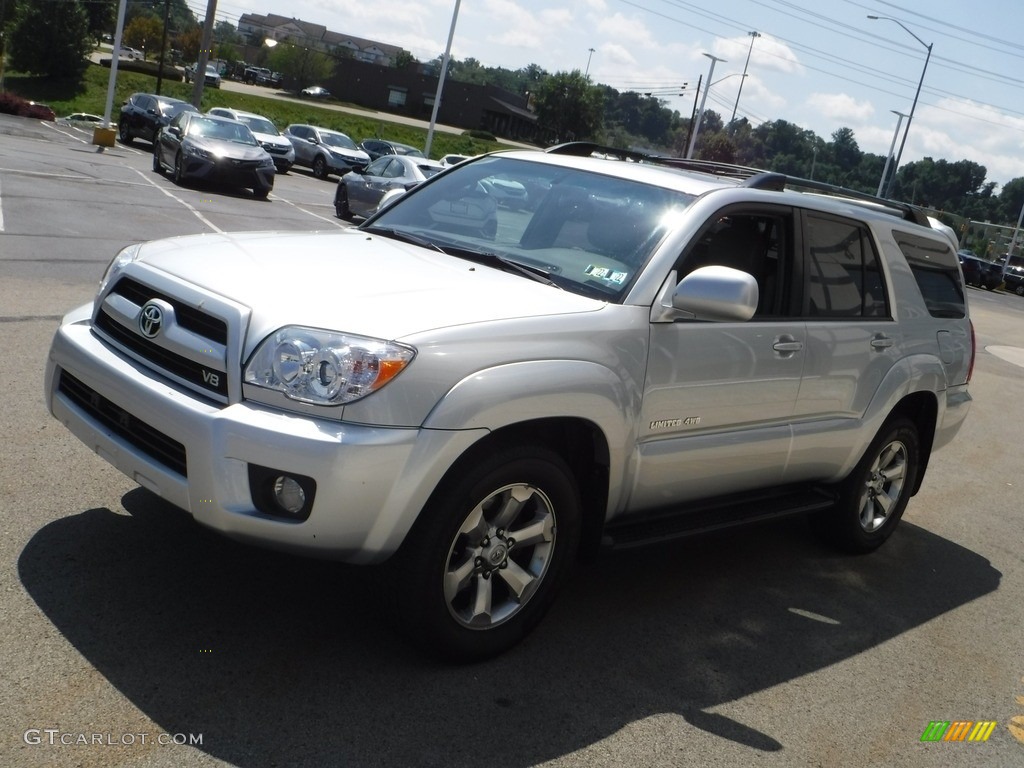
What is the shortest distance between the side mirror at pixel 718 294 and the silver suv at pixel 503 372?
0.03 ft

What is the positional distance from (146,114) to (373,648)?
101ft

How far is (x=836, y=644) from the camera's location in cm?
475

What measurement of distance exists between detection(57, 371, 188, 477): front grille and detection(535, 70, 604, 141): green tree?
90513mm

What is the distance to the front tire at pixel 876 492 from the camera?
18.7ft

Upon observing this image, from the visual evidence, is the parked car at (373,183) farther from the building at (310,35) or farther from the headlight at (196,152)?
the building at (310,35)

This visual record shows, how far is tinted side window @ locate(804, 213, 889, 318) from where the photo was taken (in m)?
5.07

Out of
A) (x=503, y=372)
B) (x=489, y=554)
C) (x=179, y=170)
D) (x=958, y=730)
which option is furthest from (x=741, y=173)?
(x=179, y=170)

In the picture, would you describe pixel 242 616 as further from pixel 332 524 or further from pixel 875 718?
pixel 875 718

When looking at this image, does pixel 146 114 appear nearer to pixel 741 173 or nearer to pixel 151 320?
pixel 741 173

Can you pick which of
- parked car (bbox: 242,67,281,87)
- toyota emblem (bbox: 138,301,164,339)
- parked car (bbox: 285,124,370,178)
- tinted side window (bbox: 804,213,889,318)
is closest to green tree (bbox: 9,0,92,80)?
parked car (bbox: 242,67,281,87)

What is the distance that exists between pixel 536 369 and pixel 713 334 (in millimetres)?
1062

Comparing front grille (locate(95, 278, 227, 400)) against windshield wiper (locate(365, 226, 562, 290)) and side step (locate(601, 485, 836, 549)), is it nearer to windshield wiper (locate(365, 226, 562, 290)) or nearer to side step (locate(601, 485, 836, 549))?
windshield wiper (locate(365, 226, 562, 290))

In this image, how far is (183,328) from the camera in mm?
3639

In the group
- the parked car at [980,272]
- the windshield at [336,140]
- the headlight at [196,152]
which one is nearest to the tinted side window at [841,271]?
the headlight at [196,152]
